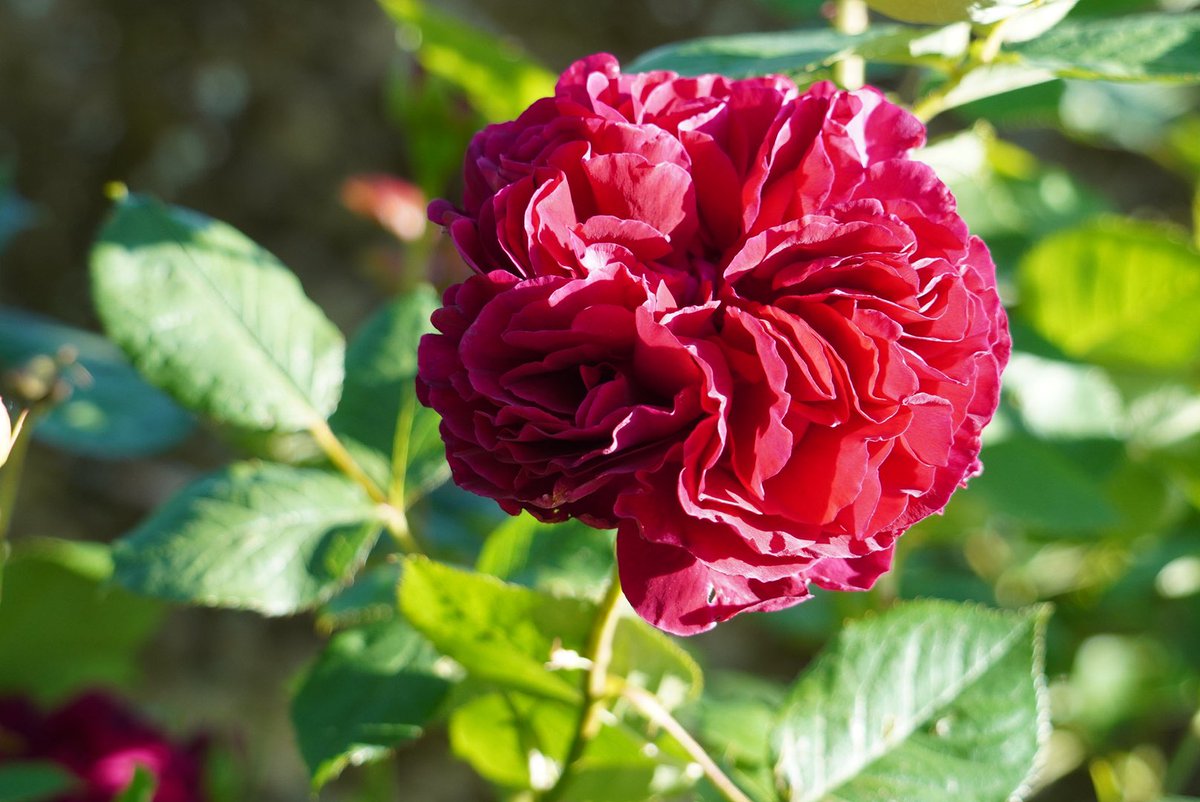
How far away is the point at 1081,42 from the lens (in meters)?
0.49

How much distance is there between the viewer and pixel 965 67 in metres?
0.50

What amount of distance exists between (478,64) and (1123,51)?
40cm

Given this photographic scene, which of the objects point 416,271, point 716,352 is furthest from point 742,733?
point 416,271

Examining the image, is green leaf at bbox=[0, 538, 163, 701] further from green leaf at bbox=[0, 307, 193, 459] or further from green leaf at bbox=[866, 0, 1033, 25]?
green leaf at bbox=[866, 0, 1033, 25]

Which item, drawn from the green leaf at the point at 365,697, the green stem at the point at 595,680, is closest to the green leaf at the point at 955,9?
the green stem at the point at 595,680

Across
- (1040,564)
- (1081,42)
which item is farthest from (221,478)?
(1040,564)

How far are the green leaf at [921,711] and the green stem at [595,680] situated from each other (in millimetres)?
90

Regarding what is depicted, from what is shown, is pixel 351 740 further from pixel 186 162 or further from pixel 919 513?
pixel 186 162

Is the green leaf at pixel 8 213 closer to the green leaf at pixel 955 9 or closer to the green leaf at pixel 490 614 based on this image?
the green leaf at pixel 490 614

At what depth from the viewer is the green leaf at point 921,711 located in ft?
1.65

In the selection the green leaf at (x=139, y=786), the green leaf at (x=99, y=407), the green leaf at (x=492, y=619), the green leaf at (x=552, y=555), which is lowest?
the green leaf at (x=99, y=407)

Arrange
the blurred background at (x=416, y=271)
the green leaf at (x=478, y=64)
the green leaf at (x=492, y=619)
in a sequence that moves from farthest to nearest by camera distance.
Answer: the blurred background at (x=416, y=271) → the green leaf at (x=478, y=64) → the green leaf at (x=492, y=619)

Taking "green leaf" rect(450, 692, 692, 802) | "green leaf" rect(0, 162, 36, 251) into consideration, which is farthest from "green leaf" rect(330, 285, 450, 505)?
"green leaf" rect(0, 162, 36, 251)

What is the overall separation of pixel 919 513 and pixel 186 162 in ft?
4.23
